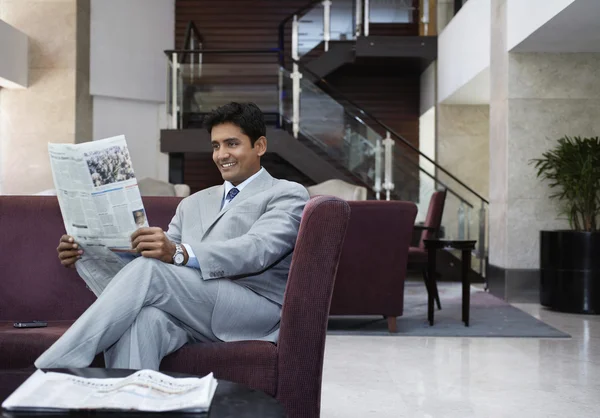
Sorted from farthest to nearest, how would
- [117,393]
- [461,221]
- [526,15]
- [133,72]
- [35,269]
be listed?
[133,72]
[461,221]
[526,15]
[35,269]
[117,393]

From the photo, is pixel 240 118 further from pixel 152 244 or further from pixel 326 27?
pixel 326 27

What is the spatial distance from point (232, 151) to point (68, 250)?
653 millimetres

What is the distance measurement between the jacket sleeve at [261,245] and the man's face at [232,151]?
0.19 metres

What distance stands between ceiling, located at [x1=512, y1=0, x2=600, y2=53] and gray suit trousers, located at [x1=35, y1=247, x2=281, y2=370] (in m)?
4.34

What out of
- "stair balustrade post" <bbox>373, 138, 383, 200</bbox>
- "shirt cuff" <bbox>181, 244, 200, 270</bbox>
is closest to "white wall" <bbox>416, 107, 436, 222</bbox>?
"stair balustrade post" <bbox>373, 138, 383, 200</bbox>

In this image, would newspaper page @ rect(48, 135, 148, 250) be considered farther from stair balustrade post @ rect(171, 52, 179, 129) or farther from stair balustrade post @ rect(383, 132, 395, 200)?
stair balustrade post @ rect(171, 52, 179, 129)

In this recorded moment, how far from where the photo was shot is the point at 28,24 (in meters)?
10.4

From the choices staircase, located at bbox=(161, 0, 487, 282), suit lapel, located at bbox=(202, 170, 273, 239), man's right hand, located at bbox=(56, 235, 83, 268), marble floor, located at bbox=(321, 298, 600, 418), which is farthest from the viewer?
staircase, located at bbox=(161, 0, 487, 282)

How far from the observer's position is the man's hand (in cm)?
231

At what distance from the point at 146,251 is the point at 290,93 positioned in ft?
26.3

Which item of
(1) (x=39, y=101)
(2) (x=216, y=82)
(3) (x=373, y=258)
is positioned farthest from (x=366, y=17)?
(3) (x=373, y=258)

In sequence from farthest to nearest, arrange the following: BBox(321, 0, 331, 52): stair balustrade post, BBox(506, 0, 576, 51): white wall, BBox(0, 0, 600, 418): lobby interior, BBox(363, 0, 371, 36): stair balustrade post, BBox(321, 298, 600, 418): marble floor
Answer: BBox(321, 0, 331, 52): stair balustrade post, BBox(363, 0, 371, 36): stair balustrade post, BBox(506, 0, 576, 51): white wall, BBox(0, 0, 600, 418): lobby interior, BBox(321, 298, 600, 418): marble floor

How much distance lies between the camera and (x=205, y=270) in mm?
2385

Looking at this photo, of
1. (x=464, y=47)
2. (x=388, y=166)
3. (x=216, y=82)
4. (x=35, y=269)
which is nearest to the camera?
(x=35, y=269)
